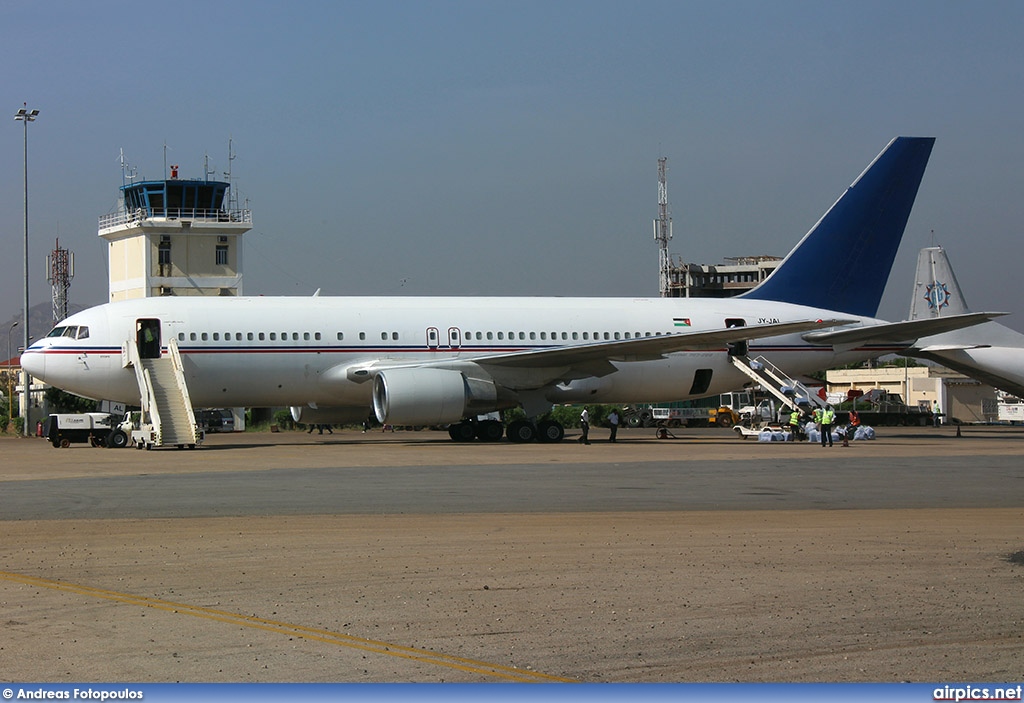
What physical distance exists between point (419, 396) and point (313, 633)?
880 inches

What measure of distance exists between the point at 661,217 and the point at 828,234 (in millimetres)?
80438

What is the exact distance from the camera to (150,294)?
216ft

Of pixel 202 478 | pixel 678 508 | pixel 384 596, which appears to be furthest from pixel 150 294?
pixel 384 596

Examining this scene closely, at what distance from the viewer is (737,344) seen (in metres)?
35.0

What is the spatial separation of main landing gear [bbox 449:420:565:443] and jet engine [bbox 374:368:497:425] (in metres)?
1.90

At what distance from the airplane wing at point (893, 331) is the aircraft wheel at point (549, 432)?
8.37 meters

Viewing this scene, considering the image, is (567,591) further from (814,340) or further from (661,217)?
(661,217)

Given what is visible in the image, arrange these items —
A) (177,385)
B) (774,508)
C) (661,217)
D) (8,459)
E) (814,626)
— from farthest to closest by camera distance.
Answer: (661,217), (177,385), (8,459), (774,508), (814,626)

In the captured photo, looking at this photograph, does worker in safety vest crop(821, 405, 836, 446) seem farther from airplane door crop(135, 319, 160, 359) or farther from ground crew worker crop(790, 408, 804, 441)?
airplane door crop(135, 319, 160, 359)

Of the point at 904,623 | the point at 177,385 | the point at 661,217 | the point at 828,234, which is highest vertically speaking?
the point at 661,217

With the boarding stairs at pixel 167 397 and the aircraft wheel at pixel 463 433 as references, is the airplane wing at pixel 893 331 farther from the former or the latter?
the boarding stairs at pixel 167 397

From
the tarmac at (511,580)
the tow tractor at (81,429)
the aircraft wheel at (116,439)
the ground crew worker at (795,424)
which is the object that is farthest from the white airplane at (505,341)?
the tarmac at (511,580)

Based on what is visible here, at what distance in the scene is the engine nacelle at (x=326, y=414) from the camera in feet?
110

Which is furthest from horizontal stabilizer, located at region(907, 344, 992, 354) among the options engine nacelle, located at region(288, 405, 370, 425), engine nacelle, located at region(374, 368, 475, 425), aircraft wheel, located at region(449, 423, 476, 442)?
engine nacelle, located at region(288, 405, 370, 425)
